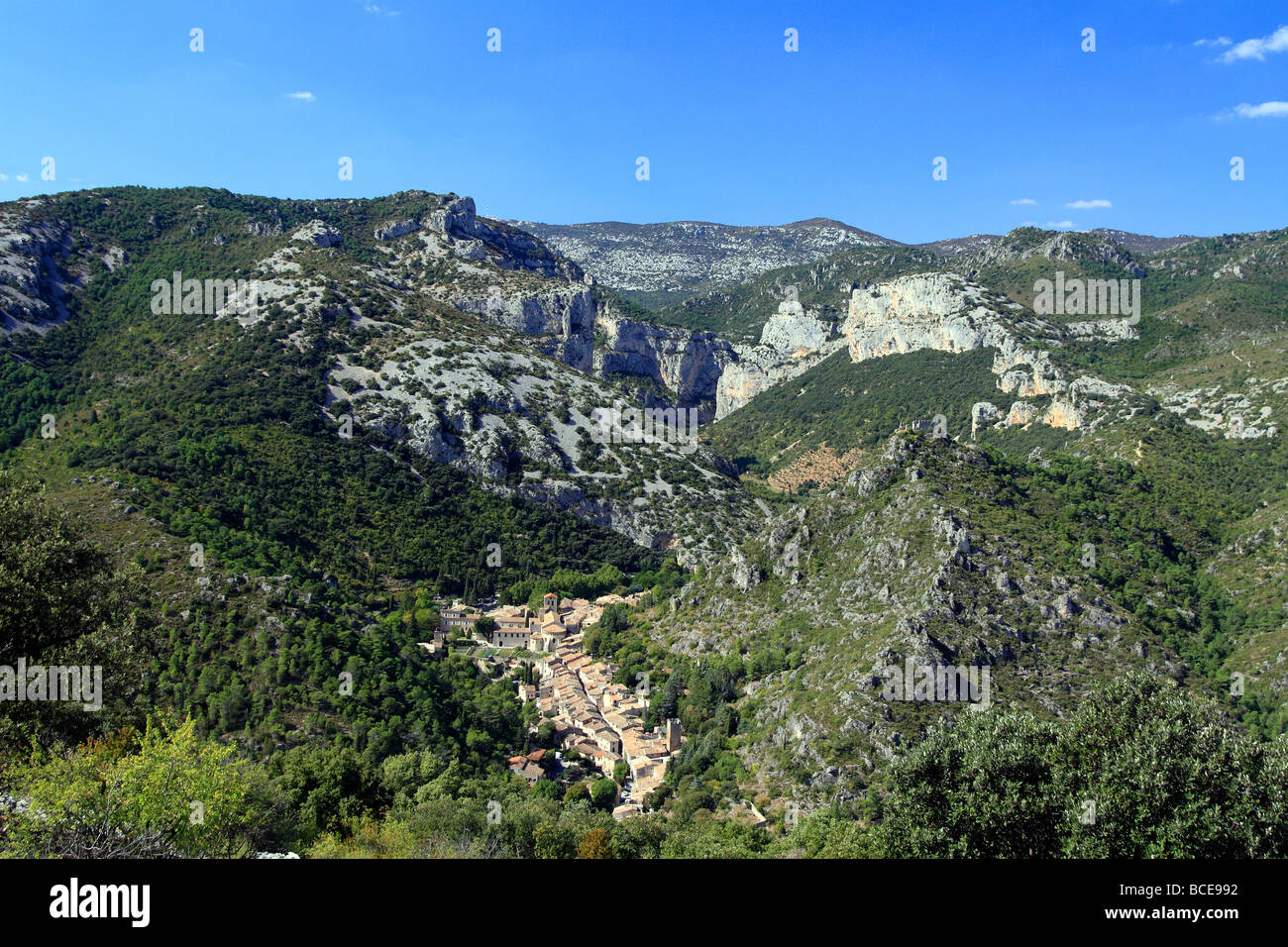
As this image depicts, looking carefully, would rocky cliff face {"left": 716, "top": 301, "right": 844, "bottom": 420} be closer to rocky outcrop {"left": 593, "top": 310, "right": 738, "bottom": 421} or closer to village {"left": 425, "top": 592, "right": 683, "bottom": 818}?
rocky outcrop {"left": 593, "top": 310, "right": 738, "bottom": 421}

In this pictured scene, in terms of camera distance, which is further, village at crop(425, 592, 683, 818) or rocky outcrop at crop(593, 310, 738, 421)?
rocky outcrop at crop(593, 310, 738, 421)

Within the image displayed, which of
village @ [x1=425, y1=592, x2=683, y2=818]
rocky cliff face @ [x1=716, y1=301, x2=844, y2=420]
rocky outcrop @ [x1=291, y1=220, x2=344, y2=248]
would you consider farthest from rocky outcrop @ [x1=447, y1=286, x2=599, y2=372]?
village @ [x1=425, y1=592, x2=683, y2=818]

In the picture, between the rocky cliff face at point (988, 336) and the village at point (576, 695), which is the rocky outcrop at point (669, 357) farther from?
the village at point (576, 695)

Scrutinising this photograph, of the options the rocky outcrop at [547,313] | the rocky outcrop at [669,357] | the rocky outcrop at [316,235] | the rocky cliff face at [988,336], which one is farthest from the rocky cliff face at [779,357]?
the rocky outcrop at [316,235]

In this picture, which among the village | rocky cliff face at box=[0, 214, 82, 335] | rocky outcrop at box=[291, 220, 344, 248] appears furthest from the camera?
rocky outcrop at box=[291, 220, 344, 248]

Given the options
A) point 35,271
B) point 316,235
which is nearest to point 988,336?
point 316,235

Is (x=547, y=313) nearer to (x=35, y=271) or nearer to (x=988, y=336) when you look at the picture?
(x=35, y=271)

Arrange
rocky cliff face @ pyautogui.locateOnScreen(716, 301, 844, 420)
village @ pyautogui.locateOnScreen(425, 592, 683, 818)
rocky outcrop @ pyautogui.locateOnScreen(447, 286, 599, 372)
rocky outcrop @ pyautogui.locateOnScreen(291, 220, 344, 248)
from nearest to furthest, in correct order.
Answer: village @ pyautogui.locateOnScreen(425, 592, 683, 818) < rocky outcrop @ pyautogui.locateOnScreen(291, 220, 344, 248) < rocky outcrop @ pyautogui.locateOnScreen(447, 286, 599, 372) < rocky cliff face @ pyautogui.locateOnScreen(716, 301, 844, 420)
